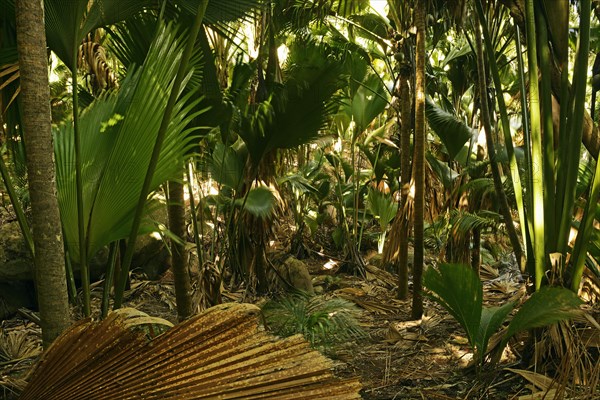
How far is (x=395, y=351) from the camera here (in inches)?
156

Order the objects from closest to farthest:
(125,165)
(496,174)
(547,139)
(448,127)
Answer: (125,165) < (547,139) < (496,174) < (448,127)

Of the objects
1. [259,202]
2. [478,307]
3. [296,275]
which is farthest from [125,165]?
[296,275]

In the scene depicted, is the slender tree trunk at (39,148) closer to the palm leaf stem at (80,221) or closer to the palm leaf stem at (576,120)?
the palm leaf stem at (80,221)

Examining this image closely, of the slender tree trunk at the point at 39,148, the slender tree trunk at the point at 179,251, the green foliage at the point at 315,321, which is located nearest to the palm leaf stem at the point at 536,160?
the green foliage at the point at 315,321

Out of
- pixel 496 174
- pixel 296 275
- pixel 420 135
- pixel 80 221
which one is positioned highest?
pixel 420 135

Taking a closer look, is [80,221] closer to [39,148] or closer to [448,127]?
[39,148]

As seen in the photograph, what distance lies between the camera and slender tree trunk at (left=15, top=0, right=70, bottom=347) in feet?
5.19

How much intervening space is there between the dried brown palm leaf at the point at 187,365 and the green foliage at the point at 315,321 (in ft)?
8.61

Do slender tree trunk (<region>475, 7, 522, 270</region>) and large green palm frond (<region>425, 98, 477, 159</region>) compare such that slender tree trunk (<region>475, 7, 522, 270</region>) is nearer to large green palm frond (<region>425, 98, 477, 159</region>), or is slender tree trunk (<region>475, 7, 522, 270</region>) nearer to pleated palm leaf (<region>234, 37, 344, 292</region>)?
large green palm frond (<region>425, 98, 477, 159</region>)

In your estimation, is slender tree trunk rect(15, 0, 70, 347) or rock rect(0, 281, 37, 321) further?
rock rect(0, 281, 37, 321)

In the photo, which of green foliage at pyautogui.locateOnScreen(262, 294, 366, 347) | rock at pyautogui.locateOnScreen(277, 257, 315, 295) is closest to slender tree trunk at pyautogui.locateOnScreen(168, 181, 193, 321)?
green foliage at pyautogui.locateOnScreen(262, 294, 366, 347)

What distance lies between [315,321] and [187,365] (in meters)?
2.99

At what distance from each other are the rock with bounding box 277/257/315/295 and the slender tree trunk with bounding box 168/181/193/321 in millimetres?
2529

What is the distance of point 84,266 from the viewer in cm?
203
